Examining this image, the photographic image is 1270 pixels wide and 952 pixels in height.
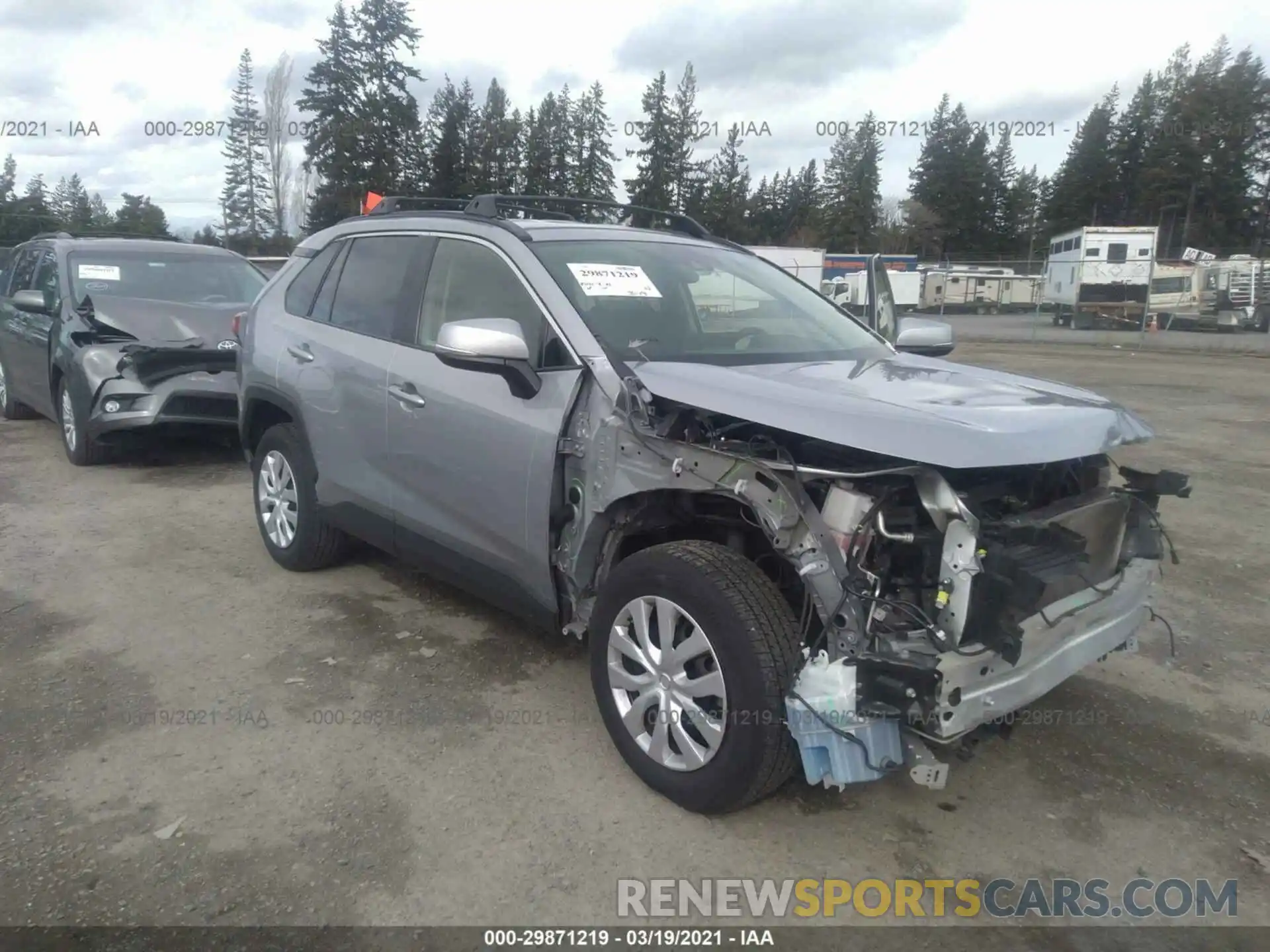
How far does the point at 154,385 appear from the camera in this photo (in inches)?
277

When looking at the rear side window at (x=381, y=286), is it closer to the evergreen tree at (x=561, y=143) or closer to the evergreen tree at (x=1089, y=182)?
the evergreen tree at (x=561, y=143)

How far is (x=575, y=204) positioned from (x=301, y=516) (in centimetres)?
217

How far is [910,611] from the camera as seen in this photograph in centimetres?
254

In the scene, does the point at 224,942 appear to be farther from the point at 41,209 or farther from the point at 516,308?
the point at 41,209

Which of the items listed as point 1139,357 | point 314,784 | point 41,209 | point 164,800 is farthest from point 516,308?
point 41,209

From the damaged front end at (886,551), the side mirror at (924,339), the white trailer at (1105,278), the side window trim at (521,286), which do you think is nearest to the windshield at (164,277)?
the side window trim at (521,286)

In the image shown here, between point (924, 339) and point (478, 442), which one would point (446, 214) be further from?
point (924, 339)

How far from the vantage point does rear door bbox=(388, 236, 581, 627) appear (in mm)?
3344

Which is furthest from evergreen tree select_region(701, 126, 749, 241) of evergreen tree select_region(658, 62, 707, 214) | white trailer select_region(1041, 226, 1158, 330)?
white trailer select_region(1041, 226, 1158, 330)

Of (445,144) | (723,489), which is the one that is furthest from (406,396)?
(445,144)

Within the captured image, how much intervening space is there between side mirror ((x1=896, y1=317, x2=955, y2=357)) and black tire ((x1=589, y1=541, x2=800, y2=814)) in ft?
6.76

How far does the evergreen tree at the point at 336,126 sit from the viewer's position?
4300 centimetres

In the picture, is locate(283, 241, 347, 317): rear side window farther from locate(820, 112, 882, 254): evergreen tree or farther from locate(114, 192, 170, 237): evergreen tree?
A: locate(820, 112, 882, 254): evergreen tree

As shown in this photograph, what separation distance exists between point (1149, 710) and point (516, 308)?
2999mm
